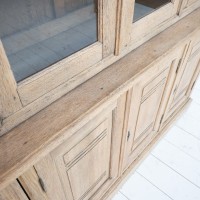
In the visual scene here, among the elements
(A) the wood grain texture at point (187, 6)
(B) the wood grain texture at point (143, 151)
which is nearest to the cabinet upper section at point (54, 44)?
(A) the wood grain texture at point (187, 6)

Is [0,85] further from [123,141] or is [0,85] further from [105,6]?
[123,141]

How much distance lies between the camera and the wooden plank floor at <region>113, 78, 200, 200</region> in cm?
130

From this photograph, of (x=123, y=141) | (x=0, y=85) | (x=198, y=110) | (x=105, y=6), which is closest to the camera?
(x=0, y=85)

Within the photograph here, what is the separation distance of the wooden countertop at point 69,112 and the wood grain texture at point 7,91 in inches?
2.1

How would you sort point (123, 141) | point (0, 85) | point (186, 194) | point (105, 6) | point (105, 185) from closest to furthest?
1. point (0, 85)
2. point (105, 6)
3. point (123, 141)
4. point (105, 185)
5. point (186, 194)

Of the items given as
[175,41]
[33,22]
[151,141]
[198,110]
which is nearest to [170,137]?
[151,141]

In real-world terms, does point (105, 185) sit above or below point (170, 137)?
above

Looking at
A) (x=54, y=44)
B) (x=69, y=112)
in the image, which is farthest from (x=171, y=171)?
(x=54, y=44)

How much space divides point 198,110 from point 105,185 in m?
1.06

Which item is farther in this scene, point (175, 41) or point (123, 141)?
point (123, 141)

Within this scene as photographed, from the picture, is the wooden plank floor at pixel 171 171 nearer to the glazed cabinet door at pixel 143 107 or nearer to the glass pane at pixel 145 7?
the glazed cabinet door at pixel 143 107

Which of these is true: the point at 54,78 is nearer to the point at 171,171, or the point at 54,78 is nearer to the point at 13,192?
the point at 13,192

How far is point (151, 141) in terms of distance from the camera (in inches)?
56.0

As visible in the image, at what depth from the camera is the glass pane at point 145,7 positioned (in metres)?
0.71
